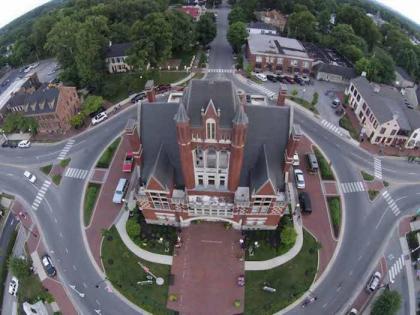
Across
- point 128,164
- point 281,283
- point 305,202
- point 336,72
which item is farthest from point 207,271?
point 336,72

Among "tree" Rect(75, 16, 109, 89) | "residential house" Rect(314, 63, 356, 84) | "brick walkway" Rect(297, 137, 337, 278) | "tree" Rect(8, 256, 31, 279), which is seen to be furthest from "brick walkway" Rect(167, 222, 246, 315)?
"residential house" Rect(314, 63, 356, 84)

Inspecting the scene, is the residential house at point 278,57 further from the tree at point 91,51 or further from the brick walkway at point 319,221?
the tree at point 91,51

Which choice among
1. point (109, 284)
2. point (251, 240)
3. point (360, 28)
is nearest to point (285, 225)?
point (251, 240)

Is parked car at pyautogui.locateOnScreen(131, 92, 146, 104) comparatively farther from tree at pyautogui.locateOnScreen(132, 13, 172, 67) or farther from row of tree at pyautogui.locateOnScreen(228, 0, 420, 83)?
row of tree at pyautogui.locateOnScreen(228, 0, 420, 83)

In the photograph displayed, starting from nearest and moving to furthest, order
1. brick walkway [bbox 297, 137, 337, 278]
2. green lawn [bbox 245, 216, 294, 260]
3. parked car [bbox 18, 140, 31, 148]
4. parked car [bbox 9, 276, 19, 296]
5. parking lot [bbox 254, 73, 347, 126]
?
parked car [bbox 9, 276, 19, 296] → green lawn [bbox 245, 216, 294, 260] → brick walkway [bbox 297, 137, 337, 278] → parked car [bbox 18, 140, 31, 148] → parking lot [bbox 254, 73, 347, 126]

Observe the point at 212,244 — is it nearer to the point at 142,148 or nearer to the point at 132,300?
the point at 132,300

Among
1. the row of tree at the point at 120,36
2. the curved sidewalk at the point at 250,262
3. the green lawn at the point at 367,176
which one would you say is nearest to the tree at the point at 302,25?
the row of tree at the point at 120,36
